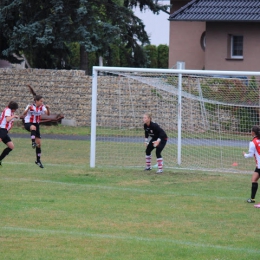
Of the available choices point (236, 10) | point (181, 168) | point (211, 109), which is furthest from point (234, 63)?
point (181, 168)

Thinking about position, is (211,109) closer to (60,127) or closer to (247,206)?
(247,206)

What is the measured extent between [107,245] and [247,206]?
13.2 ft

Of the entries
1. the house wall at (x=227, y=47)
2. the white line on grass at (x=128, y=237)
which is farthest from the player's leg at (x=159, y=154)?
the house wall at (x=227, y=47)

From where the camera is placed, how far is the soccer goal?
61.3ft

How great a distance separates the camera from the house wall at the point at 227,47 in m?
32.3

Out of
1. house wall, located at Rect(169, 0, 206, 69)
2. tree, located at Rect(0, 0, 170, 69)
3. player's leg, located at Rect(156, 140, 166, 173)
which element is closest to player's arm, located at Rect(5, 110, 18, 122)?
player's leg, located at Rect(156, 140, 166, 173)

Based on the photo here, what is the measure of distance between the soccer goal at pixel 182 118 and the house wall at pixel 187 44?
1489cm

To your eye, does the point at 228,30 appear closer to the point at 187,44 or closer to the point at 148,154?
the point at 187,44

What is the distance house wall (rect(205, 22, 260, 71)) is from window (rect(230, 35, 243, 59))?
1.46ft

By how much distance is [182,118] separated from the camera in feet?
63.4

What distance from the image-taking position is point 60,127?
28.8 meters

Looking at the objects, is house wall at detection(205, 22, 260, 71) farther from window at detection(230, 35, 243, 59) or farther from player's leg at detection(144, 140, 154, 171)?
player's leg at detection(144, 140, 154, 171)

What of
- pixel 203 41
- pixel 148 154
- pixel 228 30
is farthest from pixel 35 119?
pixel 203 41

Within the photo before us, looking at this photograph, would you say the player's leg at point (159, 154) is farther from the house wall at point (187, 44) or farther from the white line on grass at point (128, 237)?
the house wall at point (187, 44)
